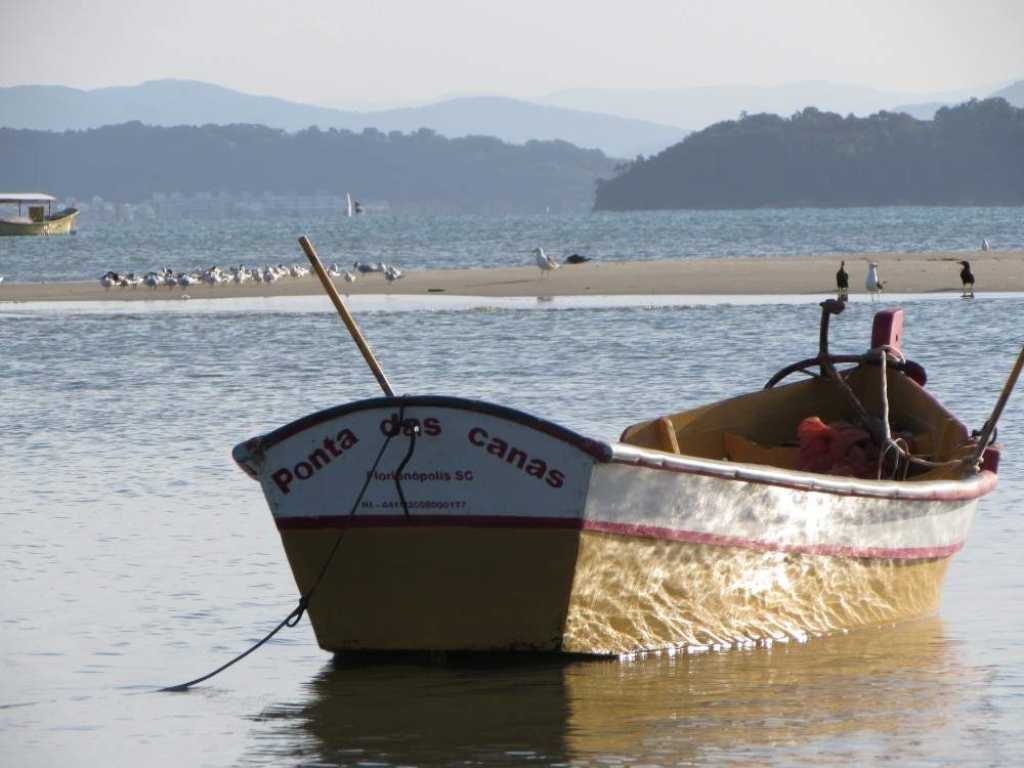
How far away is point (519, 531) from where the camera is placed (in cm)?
953

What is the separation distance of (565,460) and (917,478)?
3744 mm

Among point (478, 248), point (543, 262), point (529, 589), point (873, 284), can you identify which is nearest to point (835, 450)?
point (529, 589)

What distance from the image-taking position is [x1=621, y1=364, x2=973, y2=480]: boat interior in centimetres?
1255

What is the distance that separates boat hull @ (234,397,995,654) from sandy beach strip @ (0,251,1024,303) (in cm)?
3066

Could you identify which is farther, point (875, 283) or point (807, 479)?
point (875, 283)

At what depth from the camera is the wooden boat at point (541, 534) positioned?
948 centimetres

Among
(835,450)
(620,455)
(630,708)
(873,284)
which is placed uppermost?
(620,455)

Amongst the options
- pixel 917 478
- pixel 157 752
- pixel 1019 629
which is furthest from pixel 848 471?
pixel 157 752

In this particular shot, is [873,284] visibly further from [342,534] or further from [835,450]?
[342,534]

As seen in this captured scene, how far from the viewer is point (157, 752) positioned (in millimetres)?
8758

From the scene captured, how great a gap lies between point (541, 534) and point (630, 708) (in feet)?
2.89

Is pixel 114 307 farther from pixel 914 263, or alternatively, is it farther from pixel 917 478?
pixel 917 478

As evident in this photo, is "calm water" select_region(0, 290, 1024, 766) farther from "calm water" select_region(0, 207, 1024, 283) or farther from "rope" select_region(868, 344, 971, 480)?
"calm water" select_region(0, 207, 1024, 283)

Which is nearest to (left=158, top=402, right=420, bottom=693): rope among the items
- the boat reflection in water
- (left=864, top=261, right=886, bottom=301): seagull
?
the boat reflection in water
